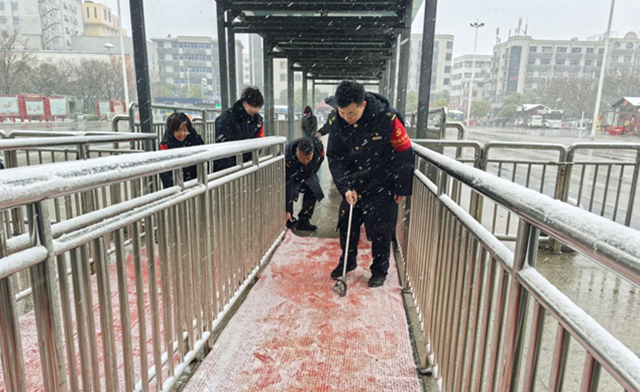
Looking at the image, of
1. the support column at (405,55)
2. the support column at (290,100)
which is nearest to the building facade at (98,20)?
the support column at (290,100)

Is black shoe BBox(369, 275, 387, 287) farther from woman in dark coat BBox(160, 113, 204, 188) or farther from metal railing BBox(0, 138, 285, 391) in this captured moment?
woman in dark coat BBox(160, 113, 204, 188)

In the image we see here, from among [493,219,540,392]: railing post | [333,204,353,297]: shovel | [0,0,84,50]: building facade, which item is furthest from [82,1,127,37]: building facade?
[493,219,540,392]: railing post

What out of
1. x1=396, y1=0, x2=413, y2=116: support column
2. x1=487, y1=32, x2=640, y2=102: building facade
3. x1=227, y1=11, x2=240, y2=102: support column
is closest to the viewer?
x1=396, y1=0, x2=413, y2=116: support column

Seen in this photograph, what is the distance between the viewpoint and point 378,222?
3.75m

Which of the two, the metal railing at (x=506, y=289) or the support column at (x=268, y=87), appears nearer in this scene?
the metal railing at (x=506, y=289)

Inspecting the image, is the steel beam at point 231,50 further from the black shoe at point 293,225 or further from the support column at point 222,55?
the black shoe at point 293,225

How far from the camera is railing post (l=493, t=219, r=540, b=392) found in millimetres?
1228

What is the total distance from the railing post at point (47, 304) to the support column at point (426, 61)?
202 inches

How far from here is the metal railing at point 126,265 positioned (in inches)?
46.3

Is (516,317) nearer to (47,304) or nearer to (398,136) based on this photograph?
(47,304)

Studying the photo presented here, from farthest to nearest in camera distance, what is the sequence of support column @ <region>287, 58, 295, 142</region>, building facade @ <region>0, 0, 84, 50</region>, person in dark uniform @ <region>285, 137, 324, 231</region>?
building facade @ <region>0, 0, 84, 50</region>
support column @ <region>287, 58, 295, 142</region>
person in dark uniform @ <region>285, 137, 324, 231</region>

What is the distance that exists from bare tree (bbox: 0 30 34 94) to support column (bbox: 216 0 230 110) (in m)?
23.7

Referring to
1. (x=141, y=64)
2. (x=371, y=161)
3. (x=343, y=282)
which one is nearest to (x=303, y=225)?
(x=343, y=282)

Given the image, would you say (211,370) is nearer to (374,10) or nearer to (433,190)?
(433,190)
